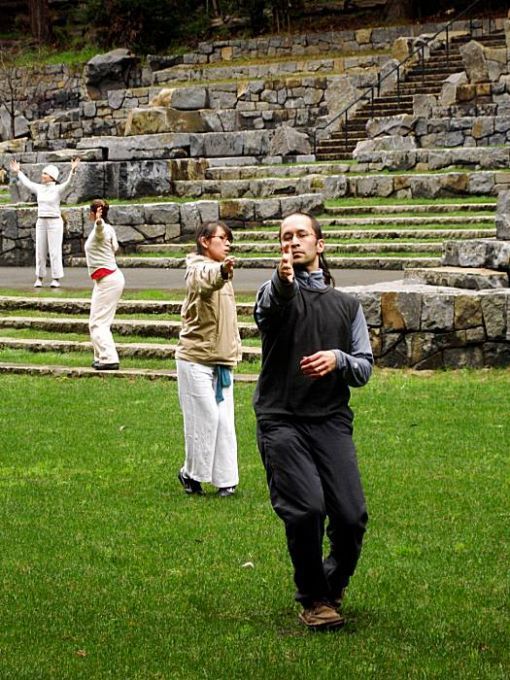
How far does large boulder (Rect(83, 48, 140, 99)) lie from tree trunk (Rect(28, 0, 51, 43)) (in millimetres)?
7775

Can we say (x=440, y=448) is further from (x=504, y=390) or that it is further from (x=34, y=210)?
(x=34, y=210)

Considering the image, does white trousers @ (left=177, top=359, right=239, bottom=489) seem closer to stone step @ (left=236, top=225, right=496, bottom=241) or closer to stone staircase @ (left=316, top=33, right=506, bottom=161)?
stone step @ (left=236, top=225, right=496, bottom=241)

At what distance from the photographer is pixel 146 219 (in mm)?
22609

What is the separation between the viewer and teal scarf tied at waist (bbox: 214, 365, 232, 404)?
27.8 ft

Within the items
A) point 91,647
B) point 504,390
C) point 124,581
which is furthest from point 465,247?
point 91,647

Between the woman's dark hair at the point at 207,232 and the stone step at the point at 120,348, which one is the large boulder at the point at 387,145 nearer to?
the stone step at the point at 120,348

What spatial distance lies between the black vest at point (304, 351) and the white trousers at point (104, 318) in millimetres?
7754

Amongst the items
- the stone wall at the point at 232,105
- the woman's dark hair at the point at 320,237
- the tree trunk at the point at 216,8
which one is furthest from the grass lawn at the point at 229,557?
the tree trunk at the point at 216,8

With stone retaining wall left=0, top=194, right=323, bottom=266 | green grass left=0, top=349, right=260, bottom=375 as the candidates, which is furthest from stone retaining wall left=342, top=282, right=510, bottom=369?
stone retaining wall left=0, top=194, right=323, bottom=266

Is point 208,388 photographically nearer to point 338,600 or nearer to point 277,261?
point 338,600

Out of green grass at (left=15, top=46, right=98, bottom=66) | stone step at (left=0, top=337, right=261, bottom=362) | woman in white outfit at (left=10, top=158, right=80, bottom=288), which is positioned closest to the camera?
stone step at (left=0, top=337, right=261, bottom=362)

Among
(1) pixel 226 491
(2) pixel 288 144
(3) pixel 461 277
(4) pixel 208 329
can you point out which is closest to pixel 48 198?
(3) pixel 461 277

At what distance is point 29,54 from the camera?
5172 cm

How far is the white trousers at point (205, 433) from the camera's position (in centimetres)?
836
